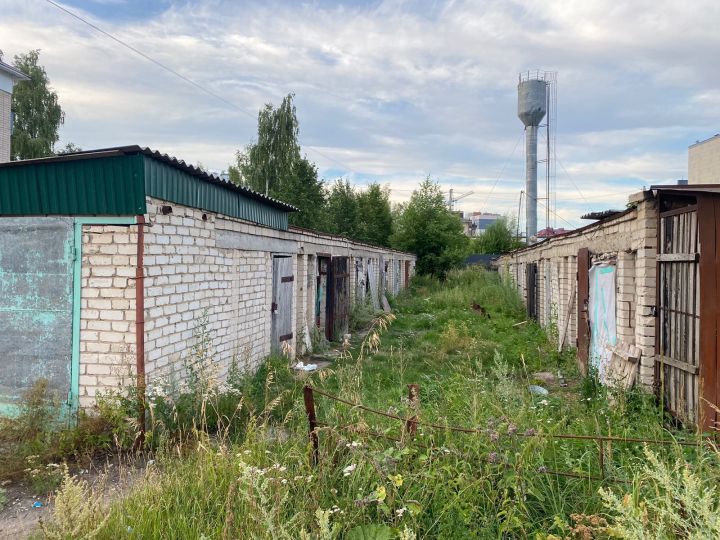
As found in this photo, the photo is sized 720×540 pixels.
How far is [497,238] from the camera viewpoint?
39.0 m

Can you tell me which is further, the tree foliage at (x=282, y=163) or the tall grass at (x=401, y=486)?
the tree foliage at (x=282, y=163)

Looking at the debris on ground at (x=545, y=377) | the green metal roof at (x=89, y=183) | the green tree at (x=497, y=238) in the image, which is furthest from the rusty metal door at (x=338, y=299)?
the green tree at (x=497, y=238)

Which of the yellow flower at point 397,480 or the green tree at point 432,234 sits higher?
the green tree at point 432,234

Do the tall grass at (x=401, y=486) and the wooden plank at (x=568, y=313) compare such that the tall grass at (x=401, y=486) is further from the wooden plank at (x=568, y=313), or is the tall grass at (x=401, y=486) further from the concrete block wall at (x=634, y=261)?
the wooden plank at (x=568, y=313)

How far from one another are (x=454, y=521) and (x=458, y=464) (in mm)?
394

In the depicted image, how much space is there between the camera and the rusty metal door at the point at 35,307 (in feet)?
17.2

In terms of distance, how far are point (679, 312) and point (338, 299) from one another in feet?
28.2

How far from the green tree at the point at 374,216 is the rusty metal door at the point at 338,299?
2142 cm

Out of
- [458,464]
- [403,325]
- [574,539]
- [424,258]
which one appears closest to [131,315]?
[458,464]

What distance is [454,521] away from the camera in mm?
3021

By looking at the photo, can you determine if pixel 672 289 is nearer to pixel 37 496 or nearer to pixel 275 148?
pixel 37 496

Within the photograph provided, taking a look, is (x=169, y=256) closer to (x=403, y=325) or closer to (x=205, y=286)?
(x=205, y=286)

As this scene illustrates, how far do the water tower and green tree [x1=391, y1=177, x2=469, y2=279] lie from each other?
9.95m

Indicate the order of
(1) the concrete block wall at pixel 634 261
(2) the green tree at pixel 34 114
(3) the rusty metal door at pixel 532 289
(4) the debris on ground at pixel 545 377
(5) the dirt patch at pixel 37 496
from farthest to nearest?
(2) the green tree at pixel 34 114 < (3) the rusty metal door at pixel 532 289 < (4) the debris on ground at pixel 545 377 < (1) the concrete block wall at pixel 634 261 < (5) the dirt patch at pixel 37 496
